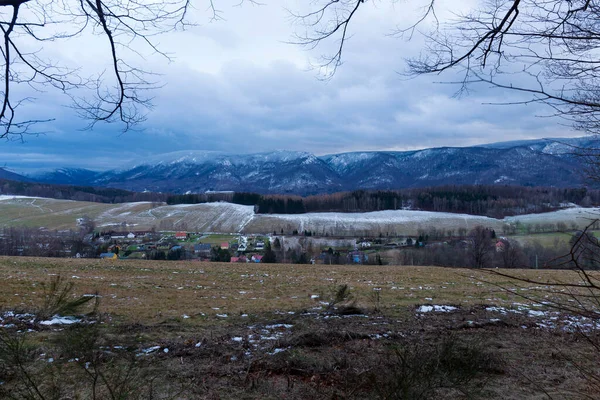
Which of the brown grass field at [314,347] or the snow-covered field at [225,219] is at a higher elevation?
the brown grass field at [314,347]

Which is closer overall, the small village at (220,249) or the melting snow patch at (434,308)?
the melting snow patch at (434,308)

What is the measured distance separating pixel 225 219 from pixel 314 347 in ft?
238

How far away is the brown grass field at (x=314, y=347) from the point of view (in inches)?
139

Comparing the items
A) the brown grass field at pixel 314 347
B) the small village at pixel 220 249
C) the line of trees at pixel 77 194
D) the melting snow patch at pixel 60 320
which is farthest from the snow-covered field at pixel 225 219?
the melting snow patch at pixel 60 320

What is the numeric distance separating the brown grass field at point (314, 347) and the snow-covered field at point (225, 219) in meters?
53.9

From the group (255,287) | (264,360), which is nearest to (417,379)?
(264,360)

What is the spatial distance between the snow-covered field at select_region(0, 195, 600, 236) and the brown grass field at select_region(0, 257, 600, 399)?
5388 centimetres

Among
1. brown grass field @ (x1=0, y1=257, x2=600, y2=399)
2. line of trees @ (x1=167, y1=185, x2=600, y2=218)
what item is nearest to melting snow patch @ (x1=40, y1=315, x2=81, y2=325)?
brown grass field @ (x1=0, y1=257, x2=600, y2=399)

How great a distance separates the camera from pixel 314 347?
17.9ft

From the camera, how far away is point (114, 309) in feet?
28.5

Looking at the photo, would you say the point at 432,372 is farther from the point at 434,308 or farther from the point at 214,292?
the point at 214,292

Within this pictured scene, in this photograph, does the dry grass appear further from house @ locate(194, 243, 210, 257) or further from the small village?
house @ locate(194, 243, 210, 257)

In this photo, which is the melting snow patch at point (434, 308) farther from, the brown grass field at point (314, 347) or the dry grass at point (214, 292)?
the dry grass at point (214, 292)

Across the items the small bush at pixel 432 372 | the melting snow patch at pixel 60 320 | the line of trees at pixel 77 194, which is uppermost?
the line of trees at pixel 77 194
